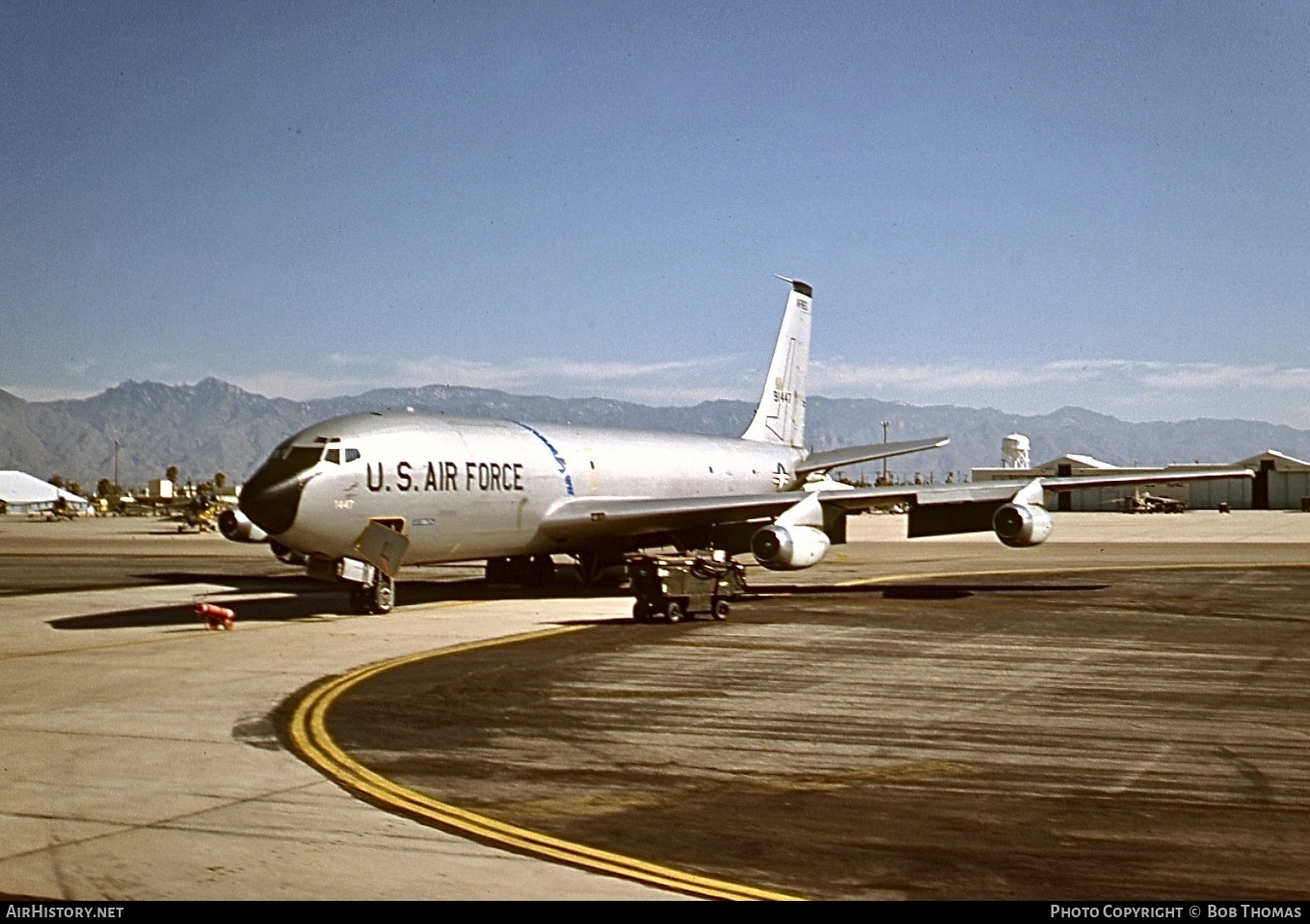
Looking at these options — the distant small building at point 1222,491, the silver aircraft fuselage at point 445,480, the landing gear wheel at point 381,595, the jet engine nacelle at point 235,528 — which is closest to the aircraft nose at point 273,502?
the silver aircraft fuselage at point 445,480

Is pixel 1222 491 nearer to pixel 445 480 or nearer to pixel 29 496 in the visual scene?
pixel 445 480

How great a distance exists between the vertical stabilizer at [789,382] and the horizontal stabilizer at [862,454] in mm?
2371

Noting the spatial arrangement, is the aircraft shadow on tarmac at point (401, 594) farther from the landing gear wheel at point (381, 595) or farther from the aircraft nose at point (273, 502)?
the aircraft nose at point (273, 502)

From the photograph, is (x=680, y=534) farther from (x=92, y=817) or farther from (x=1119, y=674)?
(x=92, y=817)

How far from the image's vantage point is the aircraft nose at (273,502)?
28078 mm

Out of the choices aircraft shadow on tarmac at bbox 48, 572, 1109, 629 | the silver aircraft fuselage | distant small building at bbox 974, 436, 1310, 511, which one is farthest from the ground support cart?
distant small building at bbox 974, 436, 1310, 511

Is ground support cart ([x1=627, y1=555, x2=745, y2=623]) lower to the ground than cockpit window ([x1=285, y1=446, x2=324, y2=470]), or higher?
lower

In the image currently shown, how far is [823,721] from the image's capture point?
16391 mm

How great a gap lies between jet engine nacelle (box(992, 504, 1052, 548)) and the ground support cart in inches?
387

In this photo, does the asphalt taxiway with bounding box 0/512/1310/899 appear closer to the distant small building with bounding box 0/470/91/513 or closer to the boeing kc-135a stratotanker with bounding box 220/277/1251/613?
the boeing kc-135a stratotanker with bounding box 220/277/1251/613

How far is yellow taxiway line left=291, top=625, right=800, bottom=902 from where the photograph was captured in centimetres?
933

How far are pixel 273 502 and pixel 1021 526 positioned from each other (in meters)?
20.6
